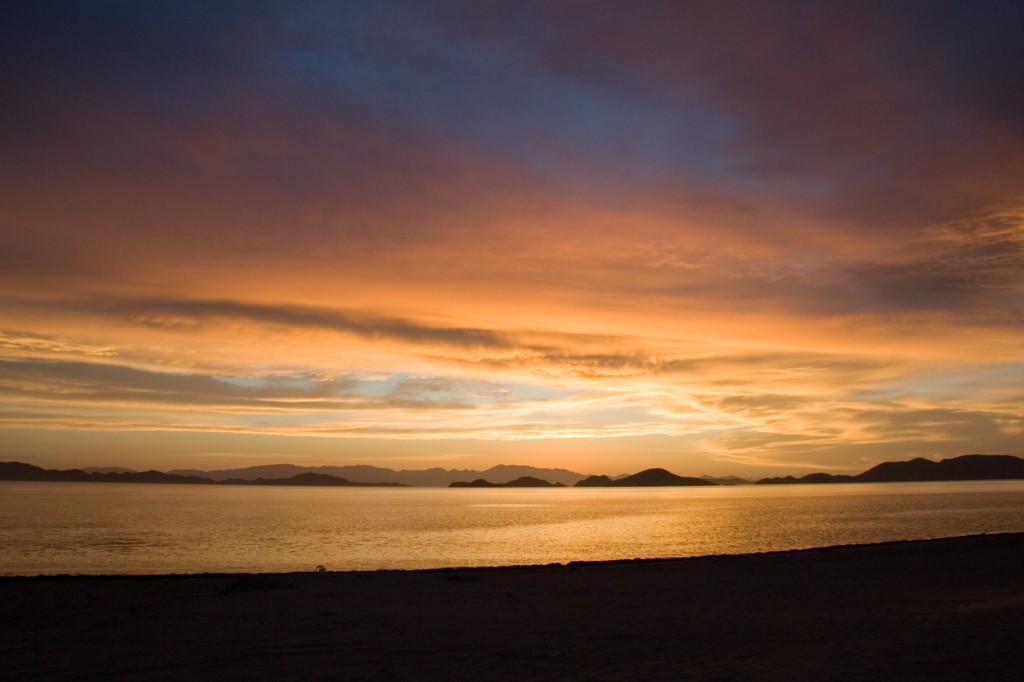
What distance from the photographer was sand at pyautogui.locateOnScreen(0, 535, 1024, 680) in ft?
33.0

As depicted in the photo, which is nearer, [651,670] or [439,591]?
[651,670]

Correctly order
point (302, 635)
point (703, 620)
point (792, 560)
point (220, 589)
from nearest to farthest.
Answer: point (302, 635) → point (703, 620) → point (220, 589) → point (792, 560)

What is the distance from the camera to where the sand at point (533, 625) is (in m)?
10.0

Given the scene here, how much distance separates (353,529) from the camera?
57.6 m

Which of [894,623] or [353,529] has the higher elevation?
[894,623]

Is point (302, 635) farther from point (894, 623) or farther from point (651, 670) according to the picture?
point (894, 623)

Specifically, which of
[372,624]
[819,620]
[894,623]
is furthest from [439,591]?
[894,623]

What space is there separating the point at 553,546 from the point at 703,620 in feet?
101

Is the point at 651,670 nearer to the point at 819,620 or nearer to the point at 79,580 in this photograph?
the point at 819,620

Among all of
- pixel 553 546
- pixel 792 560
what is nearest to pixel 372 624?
pixel 792 560

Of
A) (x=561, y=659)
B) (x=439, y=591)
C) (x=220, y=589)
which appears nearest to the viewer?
(x=561, y=659)

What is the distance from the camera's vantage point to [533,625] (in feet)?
44.2

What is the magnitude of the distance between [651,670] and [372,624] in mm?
6233

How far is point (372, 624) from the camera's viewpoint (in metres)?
13.7
